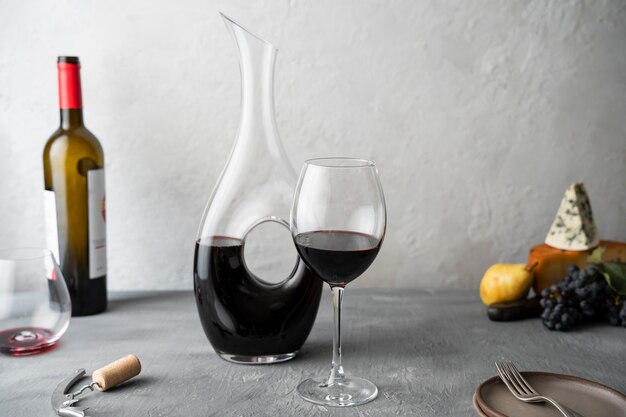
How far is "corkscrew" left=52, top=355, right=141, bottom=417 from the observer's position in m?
0.80

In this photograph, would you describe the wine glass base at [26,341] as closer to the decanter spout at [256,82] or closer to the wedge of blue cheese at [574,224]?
the decanter spout at [256,82]

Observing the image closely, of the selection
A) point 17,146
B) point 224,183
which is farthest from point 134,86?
point 224,183

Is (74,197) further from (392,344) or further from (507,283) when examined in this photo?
(507,283)

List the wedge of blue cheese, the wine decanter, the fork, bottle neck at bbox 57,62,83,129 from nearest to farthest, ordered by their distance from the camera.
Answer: the fork → the wine decanter → bottle neck at bbox 57,62,83,129 → the wedge of blue cheese

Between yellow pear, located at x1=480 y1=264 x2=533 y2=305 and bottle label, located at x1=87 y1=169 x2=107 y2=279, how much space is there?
2.06 ft

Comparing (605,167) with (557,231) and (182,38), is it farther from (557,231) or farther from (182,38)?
(182,38)

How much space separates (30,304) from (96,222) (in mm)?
191

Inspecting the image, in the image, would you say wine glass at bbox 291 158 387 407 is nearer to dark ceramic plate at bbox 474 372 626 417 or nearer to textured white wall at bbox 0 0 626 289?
dark ceramic plate at bbox 474 372 626 417

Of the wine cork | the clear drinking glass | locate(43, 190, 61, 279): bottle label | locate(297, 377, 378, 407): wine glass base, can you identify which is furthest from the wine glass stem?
locate(43, 190, 61, 279): bottle label

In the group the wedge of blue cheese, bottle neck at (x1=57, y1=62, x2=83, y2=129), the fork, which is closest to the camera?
the fork

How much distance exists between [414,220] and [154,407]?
67cm

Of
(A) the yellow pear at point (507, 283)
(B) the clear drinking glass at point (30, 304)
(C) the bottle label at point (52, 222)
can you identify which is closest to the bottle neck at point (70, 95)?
(C) the bottle label at point (52, 222)

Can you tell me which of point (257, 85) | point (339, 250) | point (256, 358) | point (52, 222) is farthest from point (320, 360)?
point (52, 222)

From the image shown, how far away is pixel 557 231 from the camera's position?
49.0 inches
